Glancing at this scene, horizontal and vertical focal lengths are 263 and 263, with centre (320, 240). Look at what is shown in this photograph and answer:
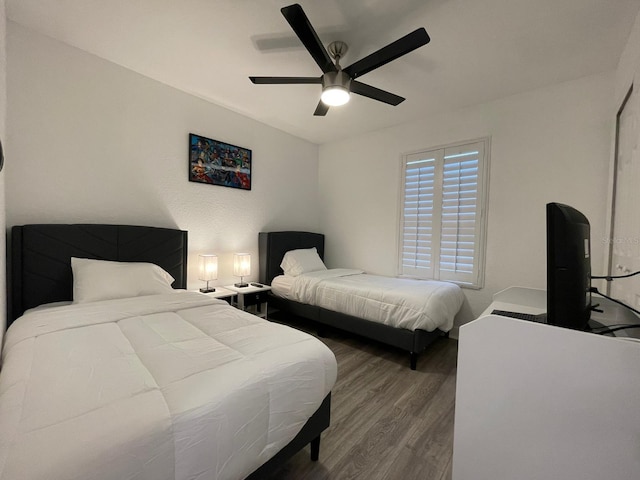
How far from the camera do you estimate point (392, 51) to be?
1.62 m

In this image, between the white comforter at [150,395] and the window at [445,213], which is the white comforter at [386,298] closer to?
the window at [445,213]

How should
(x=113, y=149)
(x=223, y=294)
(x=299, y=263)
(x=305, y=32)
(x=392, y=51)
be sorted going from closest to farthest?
1. (x=305, y=32)
2. (x=392, y=51)
3. (x=113, y=149)
4. (x=223, y=294)
5. (x=299, y=263)

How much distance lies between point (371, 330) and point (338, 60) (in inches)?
94.5

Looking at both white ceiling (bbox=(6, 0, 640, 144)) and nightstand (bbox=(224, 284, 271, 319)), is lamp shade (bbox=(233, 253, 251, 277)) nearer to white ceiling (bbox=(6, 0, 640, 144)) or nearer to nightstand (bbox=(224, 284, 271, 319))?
nightstand (bbox=(224, 284, 271, 319))

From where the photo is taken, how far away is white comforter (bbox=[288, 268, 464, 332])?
93.4 inches

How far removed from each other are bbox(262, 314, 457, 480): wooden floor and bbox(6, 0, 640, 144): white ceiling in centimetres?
264

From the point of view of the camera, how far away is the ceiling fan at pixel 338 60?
1461mm

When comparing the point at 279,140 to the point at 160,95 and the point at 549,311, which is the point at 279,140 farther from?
the point at 549,311

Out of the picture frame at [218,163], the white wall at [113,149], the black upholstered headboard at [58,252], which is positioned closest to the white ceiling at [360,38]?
the white wall at [113,149]

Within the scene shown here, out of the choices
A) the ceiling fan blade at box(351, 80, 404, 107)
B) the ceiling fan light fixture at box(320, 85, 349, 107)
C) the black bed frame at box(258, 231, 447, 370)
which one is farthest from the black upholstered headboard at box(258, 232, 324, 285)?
the ceiling fan blade at box(351, 80, 404, 107)

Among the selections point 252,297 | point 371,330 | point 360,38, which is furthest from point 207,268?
point 360,38

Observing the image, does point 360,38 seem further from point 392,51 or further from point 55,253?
point 55,253

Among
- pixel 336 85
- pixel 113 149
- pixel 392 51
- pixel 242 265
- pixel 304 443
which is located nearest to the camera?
pixel 304 443

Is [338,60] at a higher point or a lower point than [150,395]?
higher
